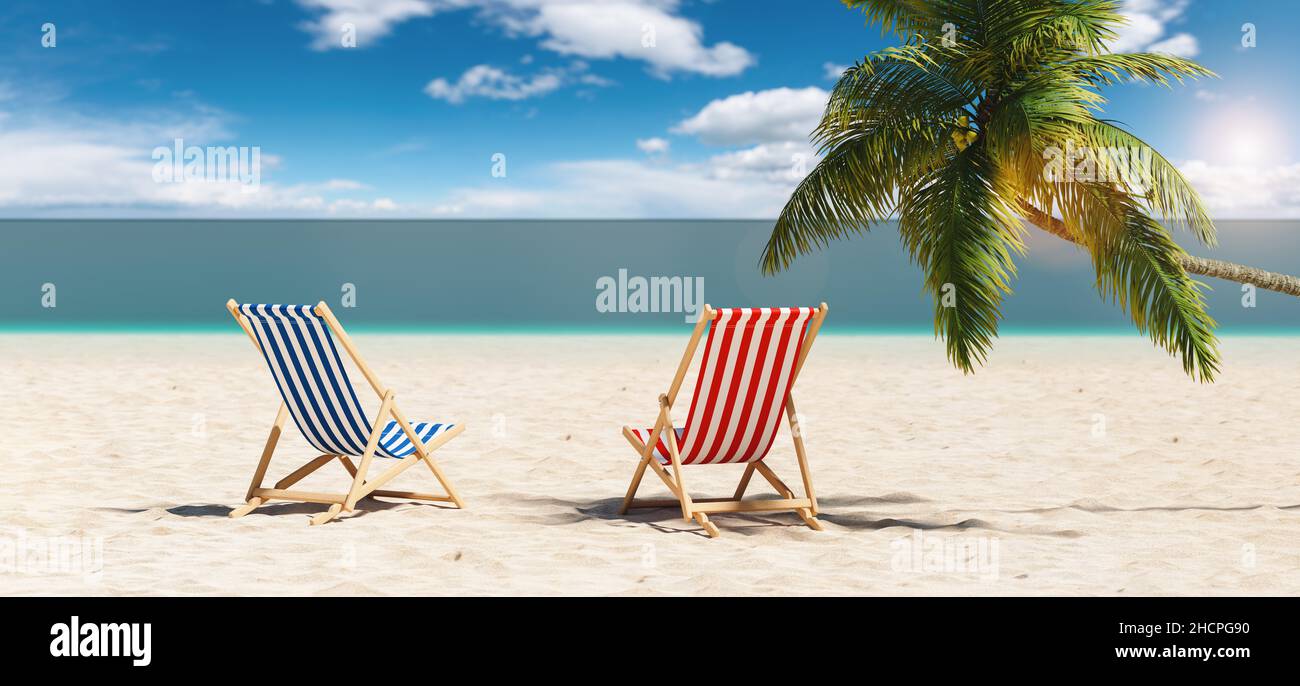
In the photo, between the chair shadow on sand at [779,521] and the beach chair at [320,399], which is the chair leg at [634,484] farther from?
the beach chair at [320,399]

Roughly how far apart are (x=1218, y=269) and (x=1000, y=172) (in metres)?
1.08

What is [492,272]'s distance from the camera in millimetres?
25828

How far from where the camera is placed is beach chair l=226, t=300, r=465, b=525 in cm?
438

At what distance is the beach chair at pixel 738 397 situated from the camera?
4.09m

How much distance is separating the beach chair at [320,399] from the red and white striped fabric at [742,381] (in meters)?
1.31

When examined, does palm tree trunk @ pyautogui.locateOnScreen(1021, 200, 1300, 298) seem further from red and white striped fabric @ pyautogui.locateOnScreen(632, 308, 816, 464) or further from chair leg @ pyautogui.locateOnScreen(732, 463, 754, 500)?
chair leg @ pyautogui.locateOnScreen(732, 463, 754, 500)

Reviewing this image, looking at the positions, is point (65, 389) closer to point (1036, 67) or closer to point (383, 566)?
point (383, 566)

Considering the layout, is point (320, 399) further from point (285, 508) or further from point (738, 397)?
point (738, 397)

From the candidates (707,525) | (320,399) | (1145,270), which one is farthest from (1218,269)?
(320,399)

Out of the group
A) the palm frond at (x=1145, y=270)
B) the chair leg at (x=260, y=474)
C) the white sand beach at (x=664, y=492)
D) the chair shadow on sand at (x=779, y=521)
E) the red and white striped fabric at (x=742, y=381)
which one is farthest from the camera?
the chair leg at (x=260, y=474)

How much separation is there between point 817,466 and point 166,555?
364 cm

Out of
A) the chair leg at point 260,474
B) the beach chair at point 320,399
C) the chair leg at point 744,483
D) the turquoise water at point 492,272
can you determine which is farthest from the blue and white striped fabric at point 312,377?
the turquoise water at point 492,272

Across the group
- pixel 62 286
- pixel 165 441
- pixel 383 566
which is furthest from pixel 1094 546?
pixel 62 286

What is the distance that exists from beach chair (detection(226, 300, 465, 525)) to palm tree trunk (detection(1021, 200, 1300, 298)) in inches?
118
